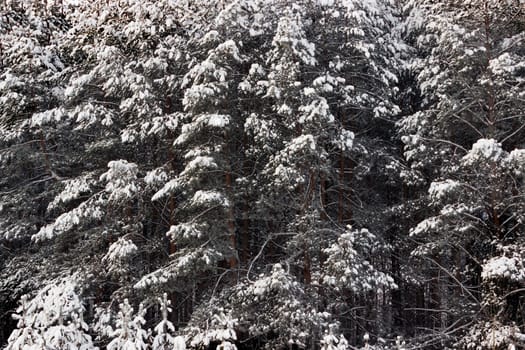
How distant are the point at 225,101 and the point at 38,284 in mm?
6295

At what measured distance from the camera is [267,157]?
11.1 m

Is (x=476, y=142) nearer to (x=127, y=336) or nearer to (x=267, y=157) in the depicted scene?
(x=267, y=157)

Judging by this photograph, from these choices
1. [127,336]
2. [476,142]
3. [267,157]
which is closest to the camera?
[127,336]

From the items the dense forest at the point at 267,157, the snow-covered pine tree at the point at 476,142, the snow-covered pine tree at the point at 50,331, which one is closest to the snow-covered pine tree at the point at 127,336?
the snow-covered pine tree at the point at 50,331

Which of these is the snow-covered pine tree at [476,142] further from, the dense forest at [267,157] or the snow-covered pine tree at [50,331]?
the snow-covered pine tree at [50,331]

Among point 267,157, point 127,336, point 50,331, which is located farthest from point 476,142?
point 50,331

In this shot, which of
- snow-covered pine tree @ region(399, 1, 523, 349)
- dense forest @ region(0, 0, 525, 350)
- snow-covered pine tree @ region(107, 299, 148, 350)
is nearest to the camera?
snow-covered pine tree @ region(107, 299, 148, 350)

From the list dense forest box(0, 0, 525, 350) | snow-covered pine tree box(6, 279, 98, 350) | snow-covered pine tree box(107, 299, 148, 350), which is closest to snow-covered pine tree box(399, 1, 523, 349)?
dense forest box(0, 0, 525, 350)

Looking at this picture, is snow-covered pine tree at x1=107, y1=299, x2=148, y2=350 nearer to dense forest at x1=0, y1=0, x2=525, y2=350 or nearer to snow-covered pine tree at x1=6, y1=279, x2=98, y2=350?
snow-covered pine tree at x1=6, y1=279, x2=98, y2=350

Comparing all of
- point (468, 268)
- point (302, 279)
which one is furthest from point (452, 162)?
point (302, 279)

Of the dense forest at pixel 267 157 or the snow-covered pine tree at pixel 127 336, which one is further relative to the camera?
the dense forest at pixel 267 157

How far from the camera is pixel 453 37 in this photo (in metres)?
9.31

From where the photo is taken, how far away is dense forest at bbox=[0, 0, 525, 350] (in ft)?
29.8

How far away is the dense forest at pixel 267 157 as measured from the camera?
29.8 ft
